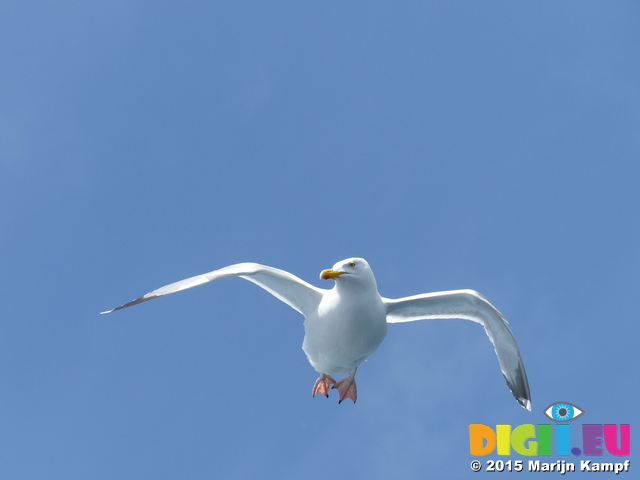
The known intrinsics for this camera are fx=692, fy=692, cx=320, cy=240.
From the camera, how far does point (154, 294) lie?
13.3 m

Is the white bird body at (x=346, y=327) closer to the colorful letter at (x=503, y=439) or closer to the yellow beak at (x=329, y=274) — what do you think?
the yellow beak at (x=329, y=274)

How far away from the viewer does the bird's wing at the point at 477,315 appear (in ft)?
50.3

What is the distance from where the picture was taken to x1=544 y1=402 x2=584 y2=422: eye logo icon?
1747cm

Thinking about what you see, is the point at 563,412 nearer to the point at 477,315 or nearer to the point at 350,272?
the point at 477,315

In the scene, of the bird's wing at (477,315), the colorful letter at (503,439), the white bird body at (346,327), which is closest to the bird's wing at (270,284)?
the white bird body at (346,327)

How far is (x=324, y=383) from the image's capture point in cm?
1711

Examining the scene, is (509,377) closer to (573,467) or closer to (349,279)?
(573,467)

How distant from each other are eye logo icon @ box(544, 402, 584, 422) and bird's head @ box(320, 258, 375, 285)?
22.3 ft

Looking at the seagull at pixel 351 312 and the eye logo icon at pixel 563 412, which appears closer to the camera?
the seagull at pixel 351 312

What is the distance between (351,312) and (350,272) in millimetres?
808

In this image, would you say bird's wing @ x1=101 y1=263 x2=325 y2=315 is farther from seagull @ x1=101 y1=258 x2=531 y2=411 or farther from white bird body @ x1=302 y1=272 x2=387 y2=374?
white bird body @ x1=302 y1=272 x2=387 y2=374

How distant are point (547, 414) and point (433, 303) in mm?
4810

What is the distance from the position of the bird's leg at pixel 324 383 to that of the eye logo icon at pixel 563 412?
220 inches

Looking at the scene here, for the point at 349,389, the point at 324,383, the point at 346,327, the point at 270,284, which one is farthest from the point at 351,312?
the point at 324,383
